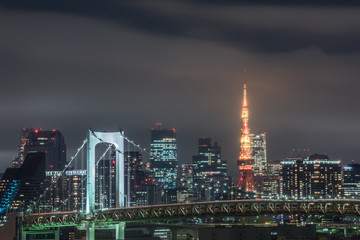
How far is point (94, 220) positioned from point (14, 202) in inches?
3111

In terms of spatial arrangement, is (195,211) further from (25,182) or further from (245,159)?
(245,159)

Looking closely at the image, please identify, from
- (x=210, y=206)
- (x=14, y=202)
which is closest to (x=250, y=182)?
(x=14, y=202)

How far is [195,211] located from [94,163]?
28.9 ft

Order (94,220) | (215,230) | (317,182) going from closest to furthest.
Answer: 1. (94,220)
2. (215,230)
3. (317,182)

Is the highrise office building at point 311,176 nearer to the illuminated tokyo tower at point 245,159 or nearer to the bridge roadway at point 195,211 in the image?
the illuminated tokyo tower at point 245,159

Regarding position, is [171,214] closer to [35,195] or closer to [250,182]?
[35,195]

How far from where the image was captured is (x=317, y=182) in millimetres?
181000

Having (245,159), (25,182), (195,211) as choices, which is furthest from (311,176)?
(195,211)

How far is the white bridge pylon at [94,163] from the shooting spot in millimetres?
69938

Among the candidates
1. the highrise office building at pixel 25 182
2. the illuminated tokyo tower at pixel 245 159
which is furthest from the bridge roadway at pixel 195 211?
the illuminated tokyo tower at pixel 245 159

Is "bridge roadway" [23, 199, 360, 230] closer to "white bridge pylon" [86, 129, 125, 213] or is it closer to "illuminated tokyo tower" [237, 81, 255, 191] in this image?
"white bridge pylon" [86, 129, 125, 213]

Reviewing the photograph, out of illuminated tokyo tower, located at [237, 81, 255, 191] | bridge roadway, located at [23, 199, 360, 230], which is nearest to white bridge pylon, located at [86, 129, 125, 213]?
bridge roadway, located at [23, 199, 360, 230]

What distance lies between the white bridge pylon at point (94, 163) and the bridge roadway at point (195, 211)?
61.6 inches

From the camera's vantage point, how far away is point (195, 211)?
234 feet
